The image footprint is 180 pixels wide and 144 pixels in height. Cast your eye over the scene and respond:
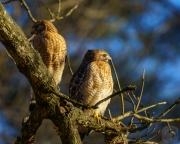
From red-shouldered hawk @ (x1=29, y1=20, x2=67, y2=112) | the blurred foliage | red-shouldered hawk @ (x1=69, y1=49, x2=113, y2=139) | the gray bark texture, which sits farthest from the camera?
the blurred foliage

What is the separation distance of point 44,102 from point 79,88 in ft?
5.90

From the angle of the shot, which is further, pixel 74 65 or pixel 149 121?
pixel 74 65

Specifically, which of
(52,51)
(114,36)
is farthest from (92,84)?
→ (114,36)

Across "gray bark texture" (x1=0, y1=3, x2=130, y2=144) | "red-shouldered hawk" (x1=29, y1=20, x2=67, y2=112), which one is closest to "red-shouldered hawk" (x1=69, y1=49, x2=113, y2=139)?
"red-shouldered hawk" (x1=29, y1=20, x2=67, y2=112)

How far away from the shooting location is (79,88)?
218 inches

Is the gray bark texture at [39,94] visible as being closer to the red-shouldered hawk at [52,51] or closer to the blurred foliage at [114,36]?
the red-shouldered hawk at [52,51]

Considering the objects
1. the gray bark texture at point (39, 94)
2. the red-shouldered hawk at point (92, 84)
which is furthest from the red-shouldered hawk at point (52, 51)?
the gray bark texture at point (39, 94)

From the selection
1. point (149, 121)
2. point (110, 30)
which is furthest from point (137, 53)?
point (149, 121)

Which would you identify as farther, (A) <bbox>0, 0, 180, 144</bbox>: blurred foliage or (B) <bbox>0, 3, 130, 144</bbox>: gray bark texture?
(A) <bbox>0, 0, 180, 144</bbox>: blurred foliage

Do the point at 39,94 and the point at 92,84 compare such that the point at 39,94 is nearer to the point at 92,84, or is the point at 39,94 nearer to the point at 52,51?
the point at 92,84

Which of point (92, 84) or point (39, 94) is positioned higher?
point (92, 84)

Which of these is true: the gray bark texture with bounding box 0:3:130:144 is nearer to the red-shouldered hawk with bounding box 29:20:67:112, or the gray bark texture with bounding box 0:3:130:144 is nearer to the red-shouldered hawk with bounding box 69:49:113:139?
the red-shouldered hawk with bounding box 69:49:113:139

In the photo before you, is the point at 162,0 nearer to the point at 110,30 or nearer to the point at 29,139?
the point at 110,30

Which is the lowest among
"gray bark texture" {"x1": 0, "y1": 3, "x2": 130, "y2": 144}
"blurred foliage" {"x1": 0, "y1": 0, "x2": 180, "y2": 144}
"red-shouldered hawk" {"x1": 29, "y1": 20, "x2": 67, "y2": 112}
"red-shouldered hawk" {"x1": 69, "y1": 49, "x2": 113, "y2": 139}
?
"gray bark texture" {"x1": 0, "y1": 3, "x2": 130, "y2": 144}
